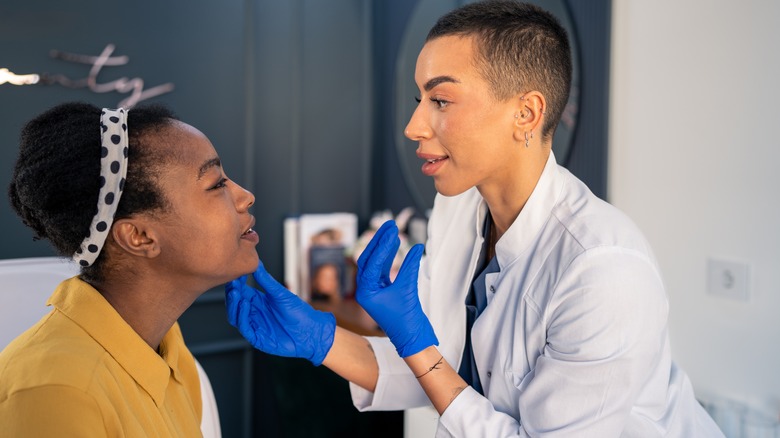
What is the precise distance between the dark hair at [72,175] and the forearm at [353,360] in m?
0.50

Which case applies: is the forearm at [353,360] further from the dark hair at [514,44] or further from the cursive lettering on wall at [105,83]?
the cursive lettering on wall at [105,83]

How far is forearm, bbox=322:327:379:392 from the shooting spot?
1.36m

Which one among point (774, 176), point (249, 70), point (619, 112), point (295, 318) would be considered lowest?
point (295, 318)

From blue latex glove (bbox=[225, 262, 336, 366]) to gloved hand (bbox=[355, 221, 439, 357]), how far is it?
17 centimetres

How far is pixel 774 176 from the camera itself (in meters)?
1.38

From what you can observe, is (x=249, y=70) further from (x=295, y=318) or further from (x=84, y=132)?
(x=84, y=132)

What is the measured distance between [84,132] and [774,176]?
1.27 meters

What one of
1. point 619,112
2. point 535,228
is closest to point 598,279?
point 535,228

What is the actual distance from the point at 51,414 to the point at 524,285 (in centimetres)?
73

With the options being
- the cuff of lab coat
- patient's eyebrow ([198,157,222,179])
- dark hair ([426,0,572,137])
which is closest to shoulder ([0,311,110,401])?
patient's eyebrow ([198,157,222,179])

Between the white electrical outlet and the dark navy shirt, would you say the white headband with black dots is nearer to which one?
the dark navy shirt

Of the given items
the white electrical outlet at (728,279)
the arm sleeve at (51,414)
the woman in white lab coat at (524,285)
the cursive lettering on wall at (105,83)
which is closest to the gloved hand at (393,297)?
the woman in white lab coat at (524,285)

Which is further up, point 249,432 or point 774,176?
point 774,176

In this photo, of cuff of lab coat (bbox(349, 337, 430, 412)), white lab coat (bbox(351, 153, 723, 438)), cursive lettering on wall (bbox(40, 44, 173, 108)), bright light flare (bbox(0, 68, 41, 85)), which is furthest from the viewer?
cursive lettering on wall (bbox(40, 44, 173, 108))
